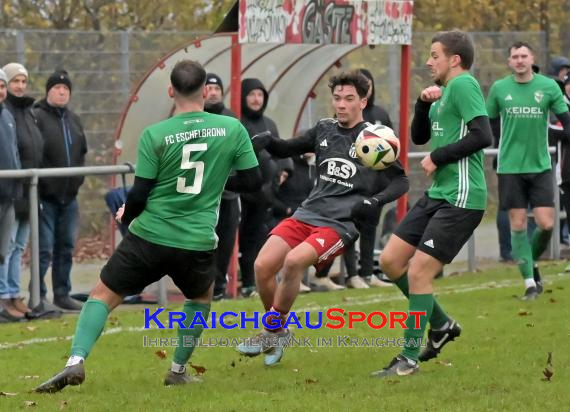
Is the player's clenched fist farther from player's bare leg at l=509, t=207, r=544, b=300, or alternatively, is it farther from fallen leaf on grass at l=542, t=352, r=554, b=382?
player's bare leg at l=509, t=207, r=544, b=300

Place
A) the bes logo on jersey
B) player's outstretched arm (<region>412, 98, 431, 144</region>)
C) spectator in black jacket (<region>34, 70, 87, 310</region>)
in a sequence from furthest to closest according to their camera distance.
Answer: spectator in black jacket (<region>34, 70, 87, 310</region>), the bes logo on jersey, player's outstretched arm (<region>412, 98, 431, 144</region>)

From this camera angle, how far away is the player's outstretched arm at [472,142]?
9.07 meters

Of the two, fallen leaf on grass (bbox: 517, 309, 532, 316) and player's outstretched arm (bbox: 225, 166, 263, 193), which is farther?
fallen leaf on grass (bbox: 517, 309, 532, 316)

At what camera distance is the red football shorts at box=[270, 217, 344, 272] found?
31.5 feet

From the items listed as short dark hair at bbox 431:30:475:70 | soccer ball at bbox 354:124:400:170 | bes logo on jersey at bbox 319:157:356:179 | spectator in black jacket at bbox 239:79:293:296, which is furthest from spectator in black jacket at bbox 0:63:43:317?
short dark hair at bbox 431:30:475:70

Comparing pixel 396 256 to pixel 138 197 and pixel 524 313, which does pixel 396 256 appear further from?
pixel 524 313

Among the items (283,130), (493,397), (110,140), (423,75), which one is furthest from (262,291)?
(423,75)

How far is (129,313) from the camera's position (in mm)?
12898

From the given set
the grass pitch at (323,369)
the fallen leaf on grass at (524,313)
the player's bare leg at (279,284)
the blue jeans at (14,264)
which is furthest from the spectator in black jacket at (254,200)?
the player's bare leg at (279,284)

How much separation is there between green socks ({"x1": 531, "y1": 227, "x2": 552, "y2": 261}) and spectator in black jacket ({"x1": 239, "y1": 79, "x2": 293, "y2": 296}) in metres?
2.66

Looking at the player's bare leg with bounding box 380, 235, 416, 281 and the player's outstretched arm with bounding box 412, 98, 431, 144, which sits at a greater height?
the player's outstretched arm with bounding box 412, 98, 431, 144

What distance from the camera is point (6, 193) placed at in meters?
12.4

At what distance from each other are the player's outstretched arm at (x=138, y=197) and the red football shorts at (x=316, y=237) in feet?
4.87

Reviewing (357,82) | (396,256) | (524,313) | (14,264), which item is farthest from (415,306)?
(14,264)
